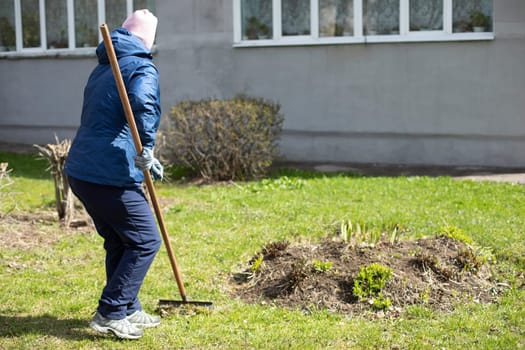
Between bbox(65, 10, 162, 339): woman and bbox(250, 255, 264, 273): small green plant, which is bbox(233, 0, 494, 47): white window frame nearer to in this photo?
bbox(250, 255, 264, 273): small green plant

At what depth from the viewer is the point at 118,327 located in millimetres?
5301

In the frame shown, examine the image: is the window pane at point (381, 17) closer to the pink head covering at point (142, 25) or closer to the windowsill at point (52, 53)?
the windowsill at point (52, 53)

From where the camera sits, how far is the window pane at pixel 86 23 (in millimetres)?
15883

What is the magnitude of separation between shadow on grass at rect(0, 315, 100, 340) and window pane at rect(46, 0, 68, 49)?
36.9ft

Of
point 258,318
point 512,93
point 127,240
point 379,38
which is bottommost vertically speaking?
point 258,318

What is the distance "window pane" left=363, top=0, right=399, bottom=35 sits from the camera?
1309 cm

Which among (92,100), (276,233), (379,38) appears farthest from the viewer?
(379,38)

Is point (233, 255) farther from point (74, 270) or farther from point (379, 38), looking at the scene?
point (379, 38)

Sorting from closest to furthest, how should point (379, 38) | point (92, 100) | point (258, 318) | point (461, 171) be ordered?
point (92, 100) < point (258, 318) < point (461, 171) < point (379, 38)

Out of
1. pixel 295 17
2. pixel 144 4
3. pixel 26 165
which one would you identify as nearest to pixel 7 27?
pixel 144 4

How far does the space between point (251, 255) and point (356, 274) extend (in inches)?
59.5

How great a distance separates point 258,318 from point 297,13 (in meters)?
8.89

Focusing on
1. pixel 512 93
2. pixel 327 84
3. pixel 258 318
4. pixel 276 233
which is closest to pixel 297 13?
pixel 327 84

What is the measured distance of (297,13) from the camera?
13758mm
